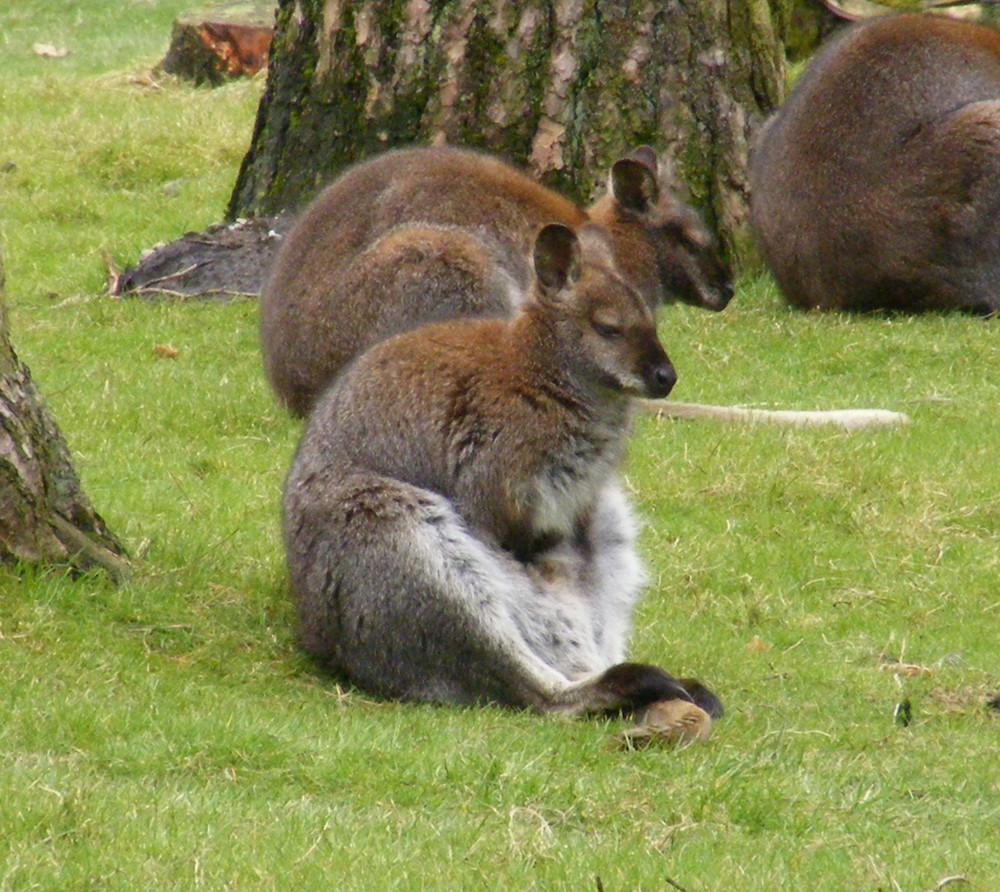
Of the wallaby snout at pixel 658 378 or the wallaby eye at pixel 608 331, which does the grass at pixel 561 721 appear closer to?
the wallaby snout at pixel 658 378

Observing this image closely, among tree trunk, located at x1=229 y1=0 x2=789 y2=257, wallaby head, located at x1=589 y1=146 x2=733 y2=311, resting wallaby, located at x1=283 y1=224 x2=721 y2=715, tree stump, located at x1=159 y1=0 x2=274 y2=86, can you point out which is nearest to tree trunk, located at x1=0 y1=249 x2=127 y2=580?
resting wallaby, located at x1=283 y1=224 x2=721 y2=715

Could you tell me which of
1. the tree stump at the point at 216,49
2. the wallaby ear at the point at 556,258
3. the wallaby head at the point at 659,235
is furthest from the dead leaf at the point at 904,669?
the tree stump at the point at 216,49

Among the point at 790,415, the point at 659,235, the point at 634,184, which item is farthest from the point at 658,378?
the point at 790,415

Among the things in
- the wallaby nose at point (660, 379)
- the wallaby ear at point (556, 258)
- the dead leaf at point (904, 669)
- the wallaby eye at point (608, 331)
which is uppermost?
the wallaby ear at point (556, 258)

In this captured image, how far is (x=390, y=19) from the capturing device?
11172mm

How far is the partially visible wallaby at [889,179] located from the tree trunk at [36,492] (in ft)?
20.1

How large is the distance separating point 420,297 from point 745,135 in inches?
169

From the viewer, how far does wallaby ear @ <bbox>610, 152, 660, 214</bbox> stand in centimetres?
837

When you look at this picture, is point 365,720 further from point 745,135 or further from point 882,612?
point 745,135

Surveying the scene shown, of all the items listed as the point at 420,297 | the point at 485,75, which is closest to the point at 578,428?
the point at 420,297

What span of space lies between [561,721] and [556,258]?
146 cm

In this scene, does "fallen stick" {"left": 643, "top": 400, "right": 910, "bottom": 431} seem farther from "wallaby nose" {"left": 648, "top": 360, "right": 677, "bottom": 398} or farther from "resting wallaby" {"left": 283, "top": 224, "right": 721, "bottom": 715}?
"wallaby nose" {"left": 648, "top": 360, "right": 677, "bottom": 398}

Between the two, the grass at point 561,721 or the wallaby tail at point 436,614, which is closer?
the grass at point 561,721

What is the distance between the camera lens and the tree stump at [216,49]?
1934cm
